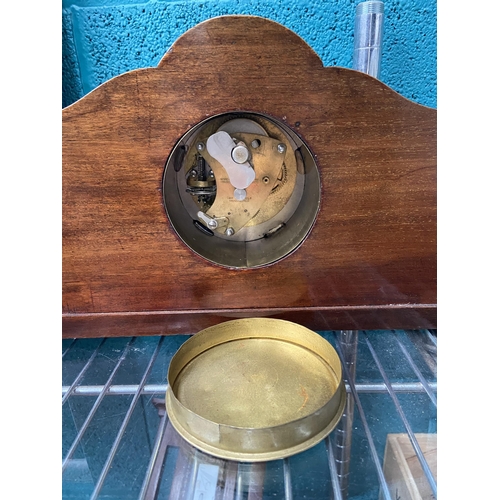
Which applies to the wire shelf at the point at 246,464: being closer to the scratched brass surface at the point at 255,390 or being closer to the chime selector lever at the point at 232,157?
the scratched brass surface at the point at 255,390

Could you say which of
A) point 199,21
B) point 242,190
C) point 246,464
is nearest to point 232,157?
point 242,190

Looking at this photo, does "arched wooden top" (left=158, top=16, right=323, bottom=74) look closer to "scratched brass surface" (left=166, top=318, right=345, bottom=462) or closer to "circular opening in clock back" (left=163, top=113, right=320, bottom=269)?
"circular opening in clock back" (left=163, top=113, right=320, bottom=269)

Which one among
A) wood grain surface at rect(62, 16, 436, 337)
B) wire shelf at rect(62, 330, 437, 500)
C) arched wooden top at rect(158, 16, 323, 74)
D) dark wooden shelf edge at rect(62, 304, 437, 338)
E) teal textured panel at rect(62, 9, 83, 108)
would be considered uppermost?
teal textured panel at rect(62, 9, 83, 108)

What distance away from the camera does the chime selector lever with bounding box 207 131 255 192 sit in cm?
73

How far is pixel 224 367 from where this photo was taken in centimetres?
67

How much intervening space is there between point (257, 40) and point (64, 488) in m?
0.58

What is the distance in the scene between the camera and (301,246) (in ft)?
2.37

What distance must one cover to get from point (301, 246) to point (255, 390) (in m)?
0.23

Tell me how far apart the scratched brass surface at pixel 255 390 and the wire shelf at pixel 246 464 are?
2cm

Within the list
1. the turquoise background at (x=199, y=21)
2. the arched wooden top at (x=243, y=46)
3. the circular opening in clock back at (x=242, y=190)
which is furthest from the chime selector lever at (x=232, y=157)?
the turquoise background at (x=199, y=21)

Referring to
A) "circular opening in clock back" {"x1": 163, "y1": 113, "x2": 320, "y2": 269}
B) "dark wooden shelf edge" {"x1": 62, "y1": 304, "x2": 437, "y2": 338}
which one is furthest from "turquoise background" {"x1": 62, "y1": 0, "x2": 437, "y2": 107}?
"dark wooden shelf edge" {"x1": 62, "y1": 304, "x2": 437, "y2": 338}

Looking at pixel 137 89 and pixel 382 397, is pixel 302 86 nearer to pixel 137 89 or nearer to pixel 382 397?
pixel 137 89

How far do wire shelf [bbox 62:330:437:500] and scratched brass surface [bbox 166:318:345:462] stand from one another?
0.07 ft

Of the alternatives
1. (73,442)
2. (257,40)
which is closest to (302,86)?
(257,40)
